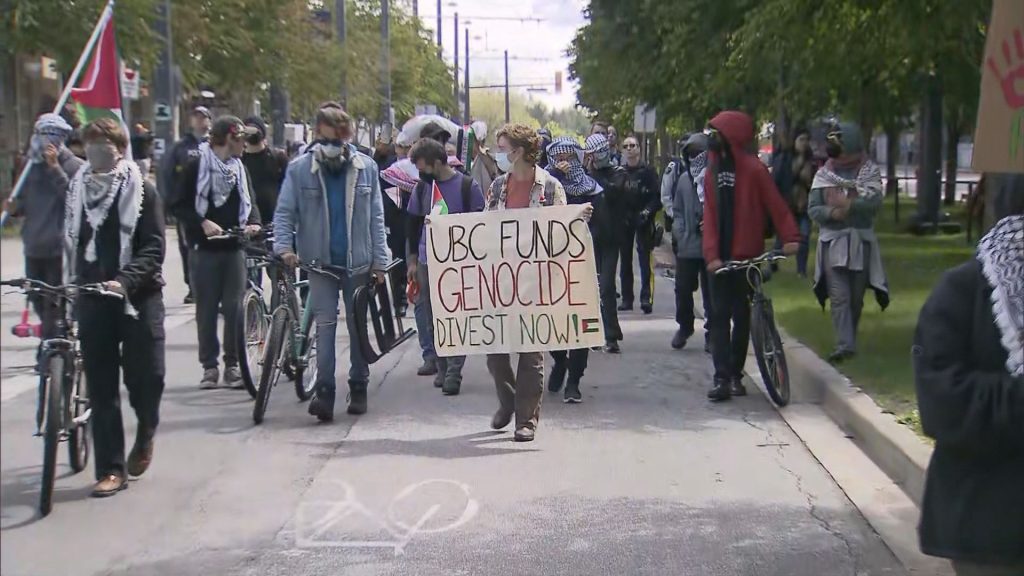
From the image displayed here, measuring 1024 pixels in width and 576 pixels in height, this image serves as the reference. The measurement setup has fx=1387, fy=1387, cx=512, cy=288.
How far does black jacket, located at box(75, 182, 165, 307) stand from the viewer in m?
6.62

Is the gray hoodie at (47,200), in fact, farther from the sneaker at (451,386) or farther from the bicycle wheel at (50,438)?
the sneaker at (451,386)

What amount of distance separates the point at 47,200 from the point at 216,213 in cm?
115

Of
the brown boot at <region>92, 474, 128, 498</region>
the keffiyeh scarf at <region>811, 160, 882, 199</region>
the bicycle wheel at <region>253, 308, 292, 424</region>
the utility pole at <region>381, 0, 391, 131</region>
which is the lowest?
the brown boot at <region>92, 474, 128, 498</region>

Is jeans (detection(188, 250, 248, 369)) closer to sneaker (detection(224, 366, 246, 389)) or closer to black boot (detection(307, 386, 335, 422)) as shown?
sneaker (detection(224, 366, 246, 389))

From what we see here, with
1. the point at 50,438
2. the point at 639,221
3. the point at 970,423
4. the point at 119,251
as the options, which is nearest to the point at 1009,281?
the point at 970,423

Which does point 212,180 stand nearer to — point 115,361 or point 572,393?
point 572,393

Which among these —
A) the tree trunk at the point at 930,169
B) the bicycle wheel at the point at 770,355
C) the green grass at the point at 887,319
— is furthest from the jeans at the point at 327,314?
the tree trunk at the point at 930,169

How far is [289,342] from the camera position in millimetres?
9555

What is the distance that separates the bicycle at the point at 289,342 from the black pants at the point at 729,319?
108 inches

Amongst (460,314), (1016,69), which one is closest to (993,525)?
(1016,69)

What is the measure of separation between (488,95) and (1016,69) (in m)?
160

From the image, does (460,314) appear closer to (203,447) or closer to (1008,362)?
(203,447)

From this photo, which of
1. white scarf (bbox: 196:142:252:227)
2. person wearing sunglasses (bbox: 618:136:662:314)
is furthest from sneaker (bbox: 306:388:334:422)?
person wearing sunglasses (bbox: 618:136:662:314)

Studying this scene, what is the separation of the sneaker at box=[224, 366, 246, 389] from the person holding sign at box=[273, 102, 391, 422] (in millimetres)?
1488
